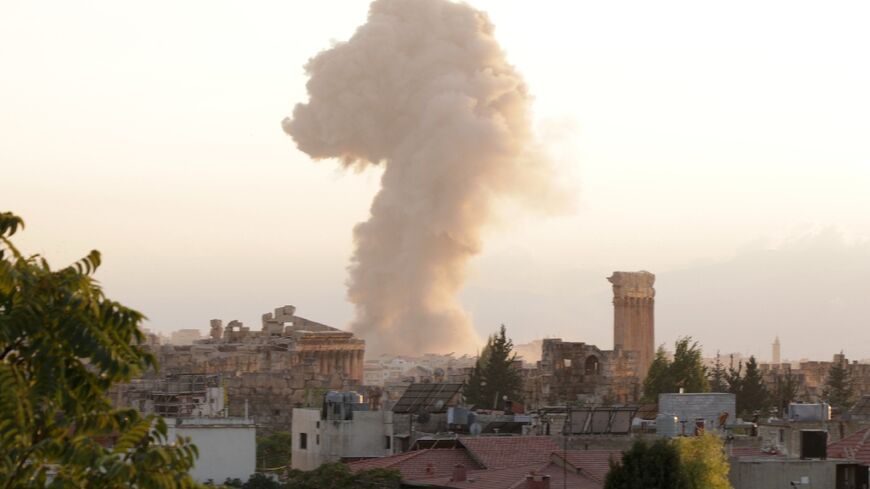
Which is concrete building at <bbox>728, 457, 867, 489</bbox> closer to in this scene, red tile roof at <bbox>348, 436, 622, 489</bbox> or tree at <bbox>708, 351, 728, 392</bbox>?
red tile roof at <bbox>348, 436, 622, 489</bbox>

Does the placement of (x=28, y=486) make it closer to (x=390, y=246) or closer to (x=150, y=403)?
(x=150, y=403)

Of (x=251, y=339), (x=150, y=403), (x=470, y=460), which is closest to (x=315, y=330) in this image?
(x=251, y=339)

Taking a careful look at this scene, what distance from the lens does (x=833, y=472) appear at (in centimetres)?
3234

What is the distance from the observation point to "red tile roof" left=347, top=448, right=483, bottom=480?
3569cm

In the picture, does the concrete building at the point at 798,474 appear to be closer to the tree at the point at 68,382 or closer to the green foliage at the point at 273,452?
the green foliage at the point at 273,452

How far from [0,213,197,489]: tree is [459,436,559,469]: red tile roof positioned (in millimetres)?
24572

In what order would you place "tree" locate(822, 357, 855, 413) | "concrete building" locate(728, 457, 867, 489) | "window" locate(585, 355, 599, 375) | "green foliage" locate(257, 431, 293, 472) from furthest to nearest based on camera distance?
1. "window" locate(585, 355, 599, 375)
2. "tree" locate(822, 357, 855, 413)
3. "green foliage" locate(257, 431, 293, 472)
4. "concrete building" locate(728, 457, 867, 489)

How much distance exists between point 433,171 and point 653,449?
2867 inches

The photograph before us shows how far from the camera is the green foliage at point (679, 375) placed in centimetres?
6078

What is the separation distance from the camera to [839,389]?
66.4m

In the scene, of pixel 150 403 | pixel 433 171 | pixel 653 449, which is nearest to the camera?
pixel 653 449

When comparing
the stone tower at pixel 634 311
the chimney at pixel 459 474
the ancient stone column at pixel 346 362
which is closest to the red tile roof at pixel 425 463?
the chimney at pixel 459 474

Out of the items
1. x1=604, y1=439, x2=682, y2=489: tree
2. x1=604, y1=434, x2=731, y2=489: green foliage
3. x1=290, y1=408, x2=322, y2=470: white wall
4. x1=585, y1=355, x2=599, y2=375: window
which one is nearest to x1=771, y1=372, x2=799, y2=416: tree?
x1=585, y1=355, x2=599, y2=375: window

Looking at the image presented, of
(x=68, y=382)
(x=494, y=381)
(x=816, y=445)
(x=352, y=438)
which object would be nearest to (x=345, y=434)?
(x=352, y=438)
